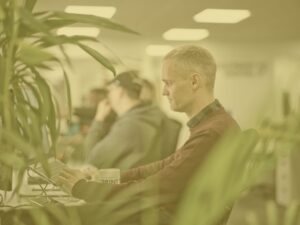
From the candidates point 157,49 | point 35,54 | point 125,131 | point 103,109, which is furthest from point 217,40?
point 35,54

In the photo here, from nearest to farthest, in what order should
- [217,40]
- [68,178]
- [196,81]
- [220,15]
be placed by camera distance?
1. [68,178]
2. [196,81]
3. [220,15]
4. [217,40]

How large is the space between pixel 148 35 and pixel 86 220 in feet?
7.68

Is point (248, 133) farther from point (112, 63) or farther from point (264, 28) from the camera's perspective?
point (264, 28)

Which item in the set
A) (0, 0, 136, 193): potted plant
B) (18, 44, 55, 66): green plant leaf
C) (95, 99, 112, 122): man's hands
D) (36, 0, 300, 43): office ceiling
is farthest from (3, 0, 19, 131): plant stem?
(95, 99, 112, 122): man's hands

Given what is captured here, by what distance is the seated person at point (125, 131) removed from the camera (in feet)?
8.44

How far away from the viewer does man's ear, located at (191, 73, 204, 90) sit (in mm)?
2223

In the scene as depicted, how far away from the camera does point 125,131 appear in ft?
9.21

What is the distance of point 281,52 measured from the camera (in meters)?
3.96

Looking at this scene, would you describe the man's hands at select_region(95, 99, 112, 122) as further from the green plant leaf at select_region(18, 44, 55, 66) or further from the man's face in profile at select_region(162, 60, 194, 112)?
the green plant leaf at select_region(18, 44, 55, 66)

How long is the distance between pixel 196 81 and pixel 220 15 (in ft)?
4.50

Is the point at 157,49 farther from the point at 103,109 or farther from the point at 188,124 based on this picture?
the point at 188,124

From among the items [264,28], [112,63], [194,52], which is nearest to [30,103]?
[112,63]

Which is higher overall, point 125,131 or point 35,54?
point 35,54

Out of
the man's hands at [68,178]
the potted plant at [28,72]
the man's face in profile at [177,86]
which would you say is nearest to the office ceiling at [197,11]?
the man's face in profile at [177,86]
